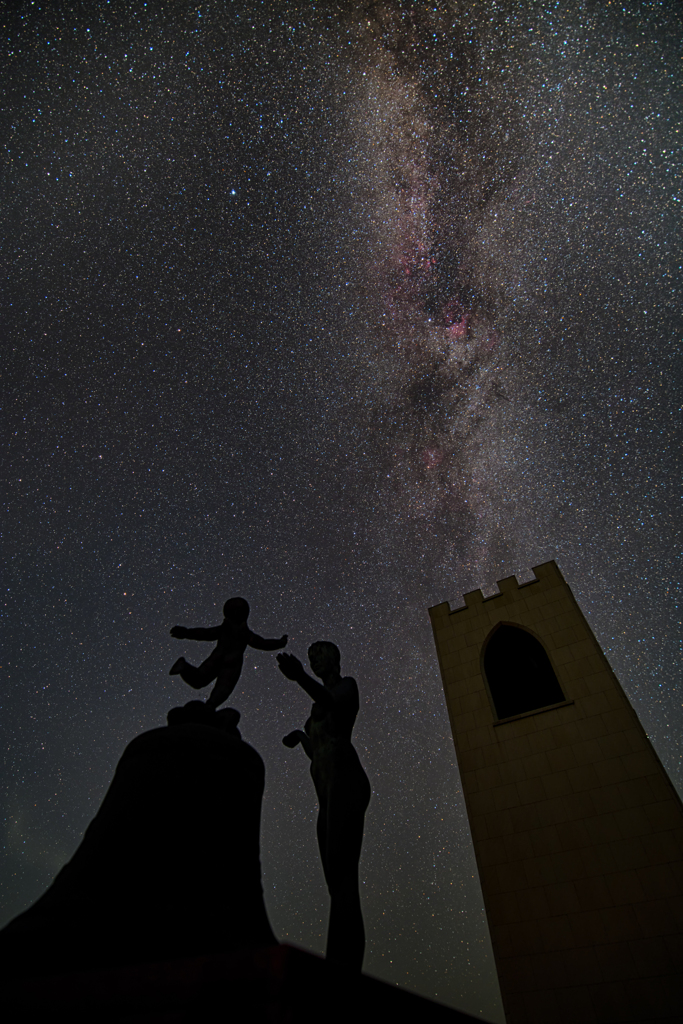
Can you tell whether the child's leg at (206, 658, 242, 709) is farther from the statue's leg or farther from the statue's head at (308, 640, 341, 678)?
the statue's leg

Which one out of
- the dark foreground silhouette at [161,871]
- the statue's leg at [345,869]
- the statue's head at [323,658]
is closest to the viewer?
the dark foreground silhouette at [161,871]

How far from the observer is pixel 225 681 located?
577cm

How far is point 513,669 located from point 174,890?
37.3ft

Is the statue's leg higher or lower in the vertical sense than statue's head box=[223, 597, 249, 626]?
lower

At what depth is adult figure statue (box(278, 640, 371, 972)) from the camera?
3693 mm

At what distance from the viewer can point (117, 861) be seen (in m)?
3.47

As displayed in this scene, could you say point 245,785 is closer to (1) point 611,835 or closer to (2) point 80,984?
(2) point 80,984

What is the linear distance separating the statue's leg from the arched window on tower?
9.00 m

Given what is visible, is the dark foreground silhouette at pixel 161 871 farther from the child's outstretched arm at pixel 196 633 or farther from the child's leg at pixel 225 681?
the child's outstretched arm at pixel 196 633

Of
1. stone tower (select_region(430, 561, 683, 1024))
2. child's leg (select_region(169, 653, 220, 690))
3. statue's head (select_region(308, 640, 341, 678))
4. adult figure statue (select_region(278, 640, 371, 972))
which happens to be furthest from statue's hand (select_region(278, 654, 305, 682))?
stone tower (select_region(430, 561, 683, 1024))

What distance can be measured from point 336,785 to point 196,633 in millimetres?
2707

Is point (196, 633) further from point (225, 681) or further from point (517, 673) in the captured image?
point (517, 673)

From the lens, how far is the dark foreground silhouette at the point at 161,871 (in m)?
2.97

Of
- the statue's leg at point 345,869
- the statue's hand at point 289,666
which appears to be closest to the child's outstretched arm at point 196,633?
the statue's hand at point 289,666
